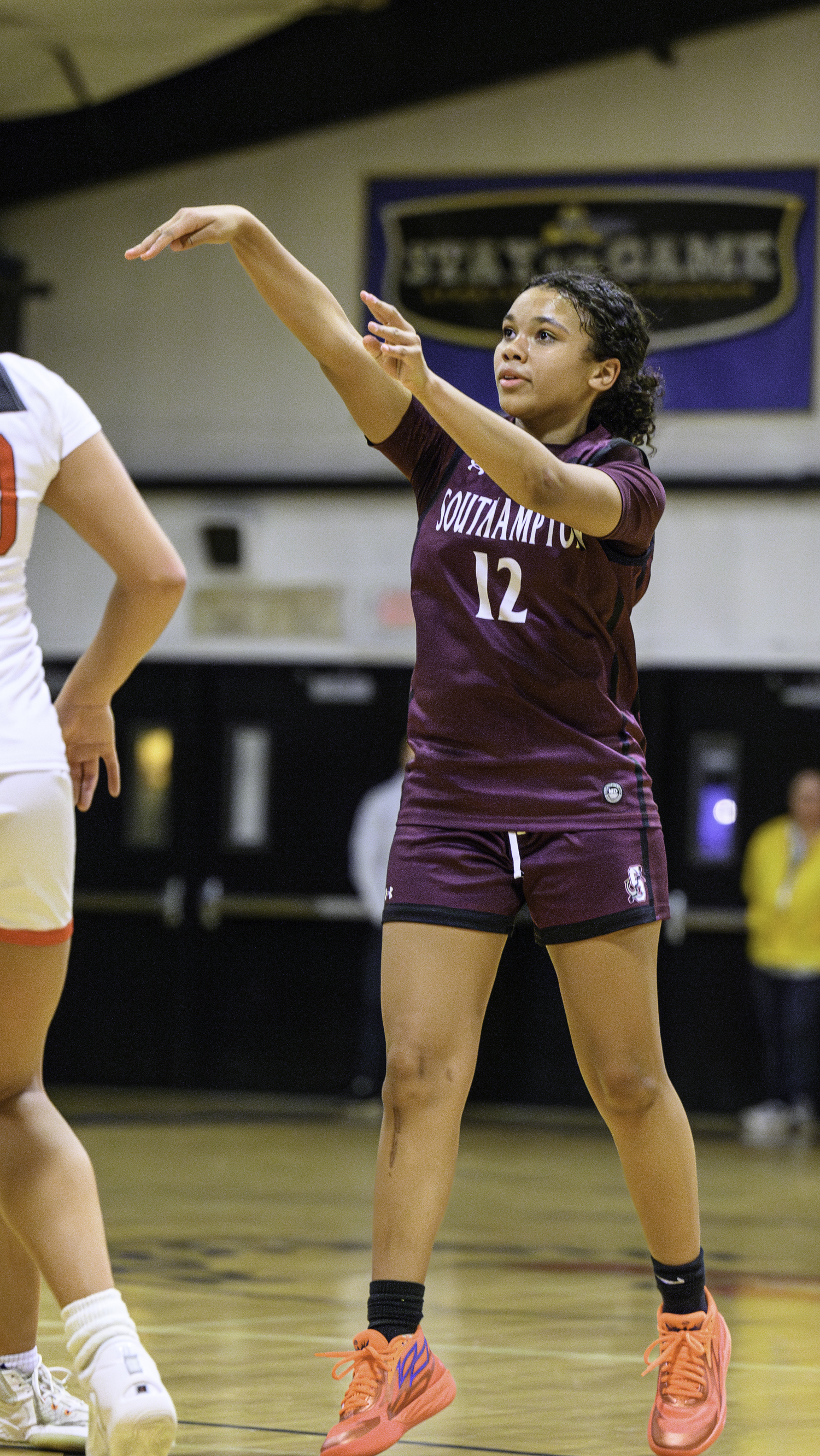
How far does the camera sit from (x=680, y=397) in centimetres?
1005

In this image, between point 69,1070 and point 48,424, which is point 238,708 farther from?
point 48,424

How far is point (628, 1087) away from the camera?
2.80m

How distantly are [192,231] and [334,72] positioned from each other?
8.23 m

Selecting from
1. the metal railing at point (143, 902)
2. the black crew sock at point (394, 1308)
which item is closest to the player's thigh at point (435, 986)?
the black crew sock at point (394, 1308)

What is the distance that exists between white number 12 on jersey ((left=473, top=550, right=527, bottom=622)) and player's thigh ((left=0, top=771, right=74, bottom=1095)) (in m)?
0.69

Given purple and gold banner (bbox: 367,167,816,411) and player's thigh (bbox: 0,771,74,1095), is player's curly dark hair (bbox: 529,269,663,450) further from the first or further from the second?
purple and gold banner (bbox: 367,167,816,411)

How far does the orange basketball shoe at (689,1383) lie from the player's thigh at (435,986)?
0.54m

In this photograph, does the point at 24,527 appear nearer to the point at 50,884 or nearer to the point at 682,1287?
the point at 50,884

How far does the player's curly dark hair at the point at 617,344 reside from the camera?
293cm

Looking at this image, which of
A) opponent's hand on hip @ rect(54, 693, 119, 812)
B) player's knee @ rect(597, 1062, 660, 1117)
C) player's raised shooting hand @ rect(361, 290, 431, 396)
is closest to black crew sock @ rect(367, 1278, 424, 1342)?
player's knee @ rect(597, 1062, 660, 1117)

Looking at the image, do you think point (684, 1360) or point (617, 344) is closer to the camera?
point (684, 1360)

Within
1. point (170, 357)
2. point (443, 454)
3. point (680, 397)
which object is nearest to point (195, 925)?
point (170, 357)

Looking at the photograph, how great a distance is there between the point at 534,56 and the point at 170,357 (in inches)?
100

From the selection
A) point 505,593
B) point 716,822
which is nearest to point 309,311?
point 505,593
